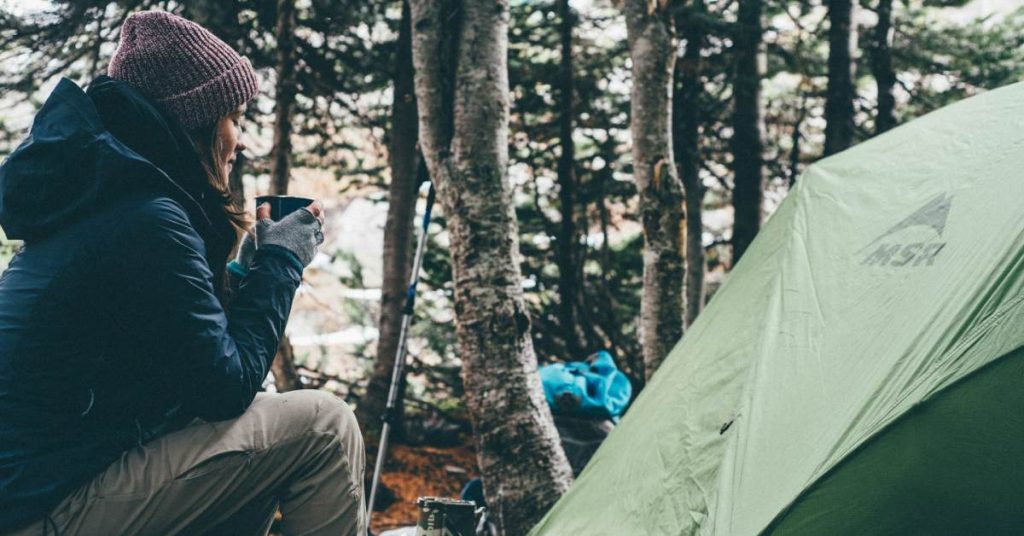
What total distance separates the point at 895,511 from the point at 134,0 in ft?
20.5

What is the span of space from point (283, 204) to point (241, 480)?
2.58ft

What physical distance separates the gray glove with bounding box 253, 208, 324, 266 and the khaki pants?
1.30 ft

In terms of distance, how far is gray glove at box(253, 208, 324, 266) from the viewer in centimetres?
219

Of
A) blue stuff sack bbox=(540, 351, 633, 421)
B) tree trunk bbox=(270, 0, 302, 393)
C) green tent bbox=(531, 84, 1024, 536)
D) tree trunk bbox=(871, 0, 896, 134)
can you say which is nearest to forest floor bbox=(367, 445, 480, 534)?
tree trunk bbox=(270, 0, 302, 393)

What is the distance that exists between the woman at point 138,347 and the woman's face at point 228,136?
0.12 m

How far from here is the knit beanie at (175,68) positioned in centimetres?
213

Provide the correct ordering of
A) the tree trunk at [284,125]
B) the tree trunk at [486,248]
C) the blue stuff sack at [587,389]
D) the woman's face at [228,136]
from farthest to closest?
the tree trunk at [284,125] < the blue stuff sack at [587,389] < the tree trunk at [486,248] < the woman's face at [228,136]

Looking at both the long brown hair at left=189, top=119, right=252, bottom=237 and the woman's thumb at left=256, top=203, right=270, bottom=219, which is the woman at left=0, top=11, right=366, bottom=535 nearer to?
the long brown hair at left=189, top=119, right=252, bottom=237

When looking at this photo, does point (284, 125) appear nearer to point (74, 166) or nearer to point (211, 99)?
point (211, 99)

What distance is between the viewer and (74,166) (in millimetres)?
1844

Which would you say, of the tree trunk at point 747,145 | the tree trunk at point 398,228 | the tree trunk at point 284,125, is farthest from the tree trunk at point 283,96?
the tree trunk at point 747,145

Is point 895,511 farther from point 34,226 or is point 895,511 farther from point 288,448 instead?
point 34,226

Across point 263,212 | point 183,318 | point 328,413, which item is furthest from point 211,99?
point 328,413

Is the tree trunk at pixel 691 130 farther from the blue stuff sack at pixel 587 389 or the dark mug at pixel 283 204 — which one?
the dark mug at pixel 283 204
